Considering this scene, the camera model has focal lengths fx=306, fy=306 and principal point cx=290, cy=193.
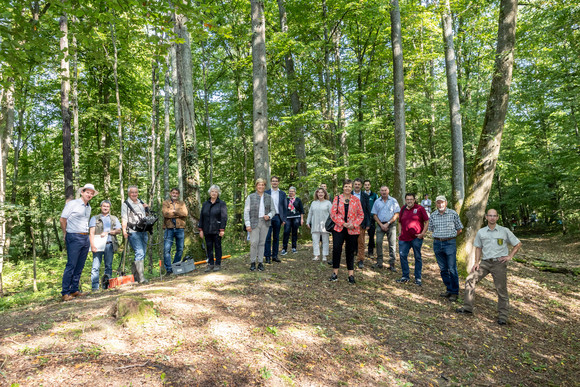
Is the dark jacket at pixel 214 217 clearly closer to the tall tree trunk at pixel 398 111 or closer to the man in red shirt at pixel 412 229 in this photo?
the man in red shirt at pixel 412 229

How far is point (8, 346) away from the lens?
9.85ft

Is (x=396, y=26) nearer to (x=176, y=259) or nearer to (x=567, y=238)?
(x=176, y=259)

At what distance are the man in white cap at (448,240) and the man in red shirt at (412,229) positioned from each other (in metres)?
0.31

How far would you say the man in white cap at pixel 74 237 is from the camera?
560cm

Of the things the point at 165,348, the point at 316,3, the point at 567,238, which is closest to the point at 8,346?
the point at 165,348

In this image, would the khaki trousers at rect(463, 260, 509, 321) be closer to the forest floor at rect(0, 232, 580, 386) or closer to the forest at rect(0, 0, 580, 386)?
the forest floor at rect(0, 232, 580, 386)

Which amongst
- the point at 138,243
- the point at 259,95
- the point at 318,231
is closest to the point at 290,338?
the point at 318,231

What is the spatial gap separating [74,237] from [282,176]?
13507mm

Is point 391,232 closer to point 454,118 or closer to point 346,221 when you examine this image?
point 346,221

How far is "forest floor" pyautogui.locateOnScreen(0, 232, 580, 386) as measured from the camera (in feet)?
9.65

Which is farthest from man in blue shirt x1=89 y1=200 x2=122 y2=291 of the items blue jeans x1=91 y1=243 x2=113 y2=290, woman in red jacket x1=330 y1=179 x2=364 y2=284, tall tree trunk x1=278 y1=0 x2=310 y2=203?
tall tree trunk x1=278 y1=0 x2=310 y2=203

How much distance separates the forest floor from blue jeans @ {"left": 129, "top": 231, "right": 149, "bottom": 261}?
1.11m

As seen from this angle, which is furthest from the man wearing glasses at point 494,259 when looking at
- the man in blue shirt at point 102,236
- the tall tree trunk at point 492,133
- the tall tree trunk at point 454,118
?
the man in blue shirt at point 102,236

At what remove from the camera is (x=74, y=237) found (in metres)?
5.61
